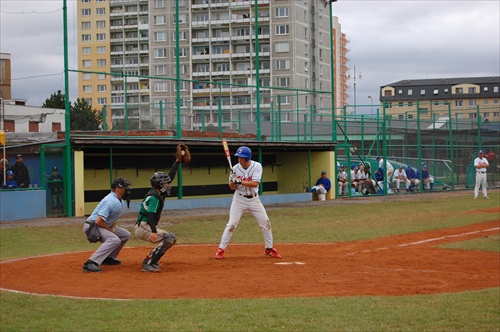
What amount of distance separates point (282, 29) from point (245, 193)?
97.0ft

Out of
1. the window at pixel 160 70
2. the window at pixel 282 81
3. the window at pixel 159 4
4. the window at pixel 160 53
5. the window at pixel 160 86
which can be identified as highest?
the window at pixel 159 4

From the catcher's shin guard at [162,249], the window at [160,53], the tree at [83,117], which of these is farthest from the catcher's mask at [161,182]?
the window at [160,53]

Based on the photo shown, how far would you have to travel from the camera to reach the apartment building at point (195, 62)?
91.5 ft

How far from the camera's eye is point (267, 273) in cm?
1162

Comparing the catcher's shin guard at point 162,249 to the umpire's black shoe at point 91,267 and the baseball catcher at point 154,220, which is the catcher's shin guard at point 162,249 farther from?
the umpire's black shoe at point 91,267

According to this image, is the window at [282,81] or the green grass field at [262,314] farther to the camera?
the window at [282,81]

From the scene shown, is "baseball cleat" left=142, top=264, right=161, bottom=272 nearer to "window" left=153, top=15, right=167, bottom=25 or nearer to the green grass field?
the green grass field

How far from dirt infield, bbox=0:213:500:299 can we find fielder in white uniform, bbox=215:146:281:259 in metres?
0.42

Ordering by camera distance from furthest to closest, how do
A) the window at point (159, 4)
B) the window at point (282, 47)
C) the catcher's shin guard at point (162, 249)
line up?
the window at point (282, 47)
the window at point (159, 4)
the catcher's shin guard at point (162, 249)

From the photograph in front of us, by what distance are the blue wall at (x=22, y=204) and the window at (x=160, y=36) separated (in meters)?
12.0

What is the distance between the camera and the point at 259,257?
1382 cm

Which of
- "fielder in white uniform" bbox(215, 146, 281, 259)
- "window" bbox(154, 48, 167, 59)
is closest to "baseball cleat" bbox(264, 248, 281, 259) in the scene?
"fielder in white uniform" bbox(215, 146, 281, 259)

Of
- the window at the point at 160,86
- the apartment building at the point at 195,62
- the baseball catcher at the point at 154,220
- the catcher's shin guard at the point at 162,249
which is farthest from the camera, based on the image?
the window at the point at 160,86

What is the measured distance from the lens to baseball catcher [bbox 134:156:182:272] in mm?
11547
